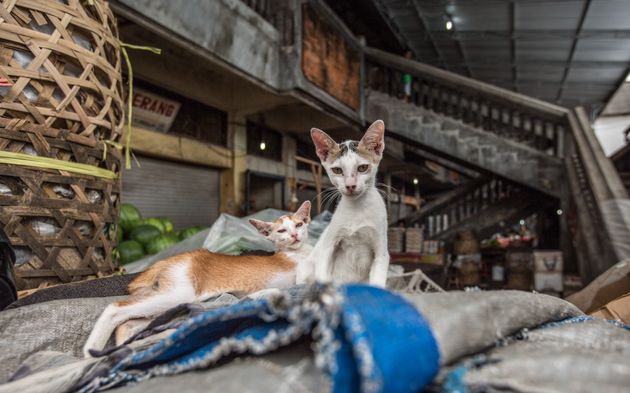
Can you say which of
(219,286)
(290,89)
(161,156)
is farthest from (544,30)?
(219,286)

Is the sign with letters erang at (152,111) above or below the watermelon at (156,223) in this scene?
above

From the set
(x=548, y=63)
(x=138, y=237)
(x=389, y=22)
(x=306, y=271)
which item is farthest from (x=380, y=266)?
(x=548, y=63)

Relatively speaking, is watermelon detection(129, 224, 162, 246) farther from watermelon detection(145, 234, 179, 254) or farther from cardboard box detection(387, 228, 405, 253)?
cardboard box detection(387, 228, 405, 253)

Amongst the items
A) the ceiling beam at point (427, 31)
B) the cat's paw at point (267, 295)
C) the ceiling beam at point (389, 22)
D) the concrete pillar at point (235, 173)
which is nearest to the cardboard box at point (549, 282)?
the concrete pillar at point (235, 173)

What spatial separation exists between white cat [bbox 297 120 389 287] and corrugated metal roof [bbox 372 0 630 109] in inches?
231

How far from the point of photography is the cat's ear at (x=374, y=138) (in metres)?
1.39

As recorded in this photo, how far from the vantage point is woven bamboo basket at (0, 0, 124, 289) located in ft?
3.99

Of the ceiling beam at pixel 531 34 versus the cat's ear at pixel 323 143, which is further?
the ceiling beam at pixel 531 34

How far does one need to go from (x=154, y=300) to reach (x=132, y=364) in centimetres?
57

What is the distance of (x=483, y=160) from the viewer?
6609mm

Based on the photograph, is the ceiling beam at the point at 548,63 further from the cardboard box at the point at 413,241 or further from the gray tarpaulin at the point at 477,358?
the gray tarpaulin at the point at 477,358

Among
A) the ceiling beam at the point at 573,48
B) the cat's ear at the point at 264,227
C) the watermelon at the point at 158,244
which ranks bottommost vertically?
the watermelon at the point at 158,244

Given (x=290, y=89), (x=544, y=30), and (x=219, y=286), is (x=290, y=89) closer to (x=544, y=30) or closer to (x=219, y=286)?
(x=219, y=286)

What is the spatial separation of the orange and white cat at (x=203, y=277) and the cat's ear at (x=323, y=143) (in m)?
0.68
